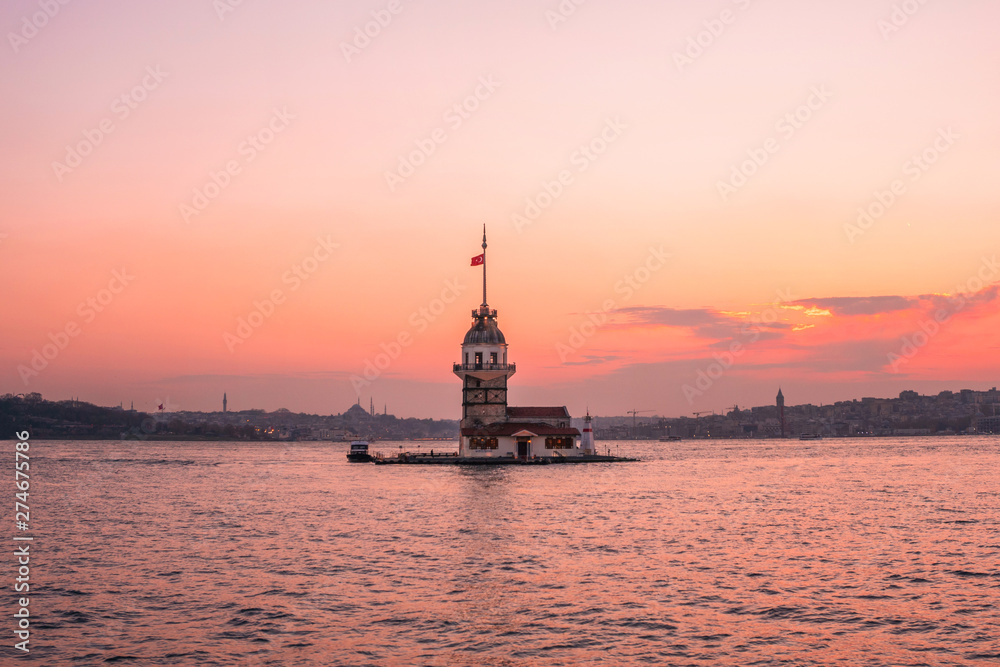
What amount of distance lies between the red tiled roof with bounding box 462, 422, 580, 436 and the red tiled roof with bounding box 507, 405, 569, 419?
1.42 metres

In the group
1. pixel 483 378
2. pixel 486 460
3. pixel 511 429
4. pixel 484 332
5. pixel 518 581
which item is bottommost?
pixel 518 581

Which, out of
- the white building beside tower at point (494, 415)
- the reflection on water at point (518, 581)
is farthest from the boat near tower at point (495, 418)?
the reflection on water at point (518, 581)

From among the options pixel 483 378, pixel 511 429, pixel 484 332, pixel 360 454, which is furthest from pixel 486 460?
pixel 360 454

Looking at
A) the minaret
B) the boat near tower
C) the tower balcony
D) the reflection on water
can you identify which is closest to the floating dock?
the boat near tower

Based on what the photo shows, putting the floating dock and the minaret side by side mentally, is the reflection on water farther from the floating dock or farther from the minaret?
the minaret

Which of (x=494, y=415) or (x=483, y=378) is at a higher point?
(x=483, y=378)

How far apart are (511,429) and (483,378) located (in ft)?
22.0

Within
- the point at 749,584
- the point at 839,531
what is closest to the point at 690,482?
the point at 839,531

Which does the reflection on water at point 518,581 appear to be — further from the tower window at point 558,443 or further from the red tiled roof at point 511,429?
the tower window at point 558,443

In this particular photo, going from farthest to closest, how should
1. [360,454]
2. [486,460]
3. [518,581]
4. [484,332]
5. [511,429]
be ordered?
[360,454] → [484,332] → [511,429] → [486,460] → [518,581]

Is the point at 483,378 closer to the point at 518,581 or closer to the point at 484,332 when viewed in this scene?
the point at 484,332

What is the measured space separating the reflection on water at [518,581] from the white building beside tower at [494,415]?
40071 millimetres

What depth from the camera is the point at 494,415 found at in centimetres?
10600

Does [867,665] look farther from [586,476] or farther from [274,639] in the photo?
[586,476]
